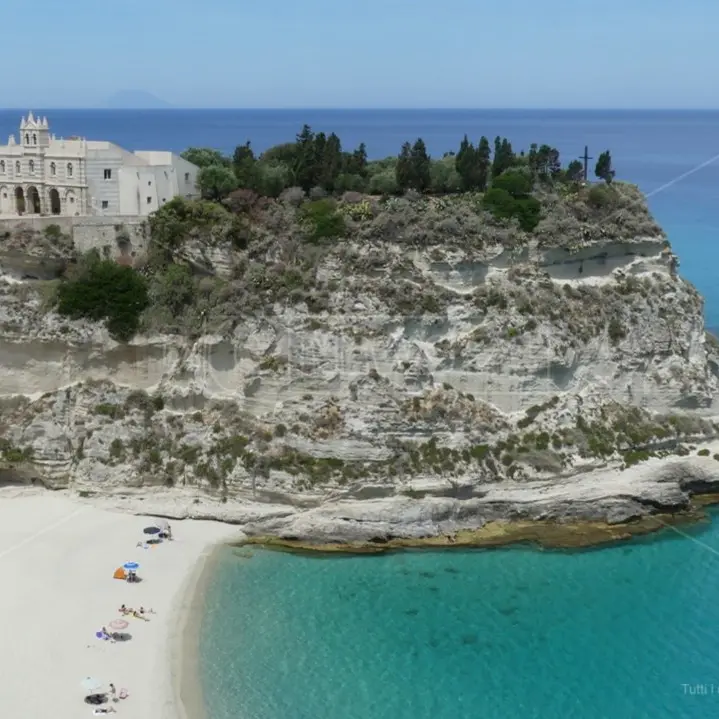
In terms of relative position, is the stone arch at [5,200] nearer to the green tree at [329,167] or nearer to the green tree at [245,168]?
the green tree at [245,168]

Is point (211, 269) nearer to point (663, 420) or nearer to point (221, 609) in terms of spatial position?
point (221, 609)

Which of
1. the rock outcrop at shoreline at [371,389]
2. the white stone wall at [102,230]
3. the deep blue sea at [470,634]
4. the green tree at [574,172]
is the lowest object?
the deep blue sea at [470,634]

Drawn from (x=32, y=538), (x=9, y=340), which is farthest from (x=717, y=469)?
(x=9, y=340)

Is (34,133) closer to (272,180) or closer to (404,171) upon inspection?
(272,180)

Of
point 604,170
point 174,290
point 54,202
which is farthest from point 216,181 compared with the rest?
point 604,170

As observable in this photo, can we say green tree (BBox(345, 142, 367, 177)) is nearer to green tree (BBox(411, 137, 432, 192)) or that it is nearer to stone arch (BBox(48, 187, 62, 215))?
green tree (BBox(411, 137, 432, 192))

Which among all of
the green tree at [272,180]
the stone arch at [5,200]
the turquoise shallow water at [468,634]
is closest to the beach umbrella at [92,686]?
the turquoise shallow water at [468,634]
